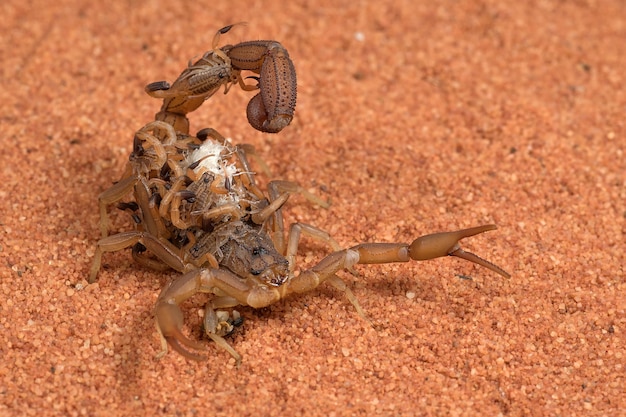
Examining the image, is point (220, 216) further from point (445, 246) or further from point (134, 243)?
point (445, 246)

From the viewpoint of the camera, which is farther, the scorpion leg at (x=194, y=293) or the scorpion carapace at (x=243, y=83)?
the scorpion carapace at (x=243, y=83)

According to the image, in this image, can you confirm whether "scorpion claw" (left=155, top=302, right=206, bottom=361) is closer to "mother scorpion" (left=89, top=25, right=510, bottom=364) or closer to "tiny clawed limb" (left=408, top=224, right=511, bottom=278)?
"mother scorpion" (left=89, top=25, right=510, bottom=364)

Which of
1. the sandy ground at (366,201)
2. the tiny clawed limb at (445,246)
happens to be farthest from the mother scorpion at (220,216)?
the sandy ground at (366,201)

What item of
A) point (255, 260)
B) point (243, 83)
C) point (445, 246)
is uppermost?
point (243, 83)

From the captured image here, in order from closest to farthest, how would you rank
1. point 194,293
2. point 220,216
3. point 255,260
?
1. point 194,293
2. point 255,260
3. point 220,216

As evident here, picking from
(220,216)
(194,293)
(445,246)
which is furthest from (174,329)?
(445,246)

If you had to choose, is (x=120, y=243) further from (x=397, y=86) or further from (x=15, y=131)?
(x=397, y=86)

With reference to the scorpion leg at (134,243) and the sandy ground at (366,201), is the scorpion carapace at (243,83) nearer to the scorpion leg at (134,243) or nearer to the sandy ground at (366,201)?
the scorpion leg at (134,243)

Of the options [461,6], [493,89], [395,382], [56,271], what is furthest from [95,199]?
[461,6]
